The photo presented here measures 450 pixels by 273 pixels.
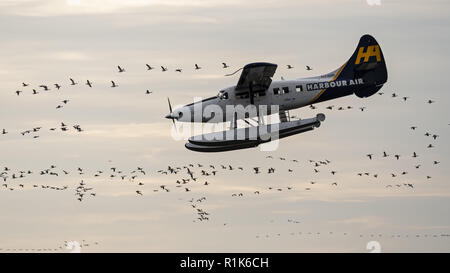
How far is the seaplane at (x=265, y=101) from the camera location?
77.2 m

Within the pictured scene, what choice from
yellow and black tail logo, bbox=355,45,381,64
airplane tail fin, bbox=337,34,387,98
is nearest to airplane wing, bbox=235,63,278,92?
airplane tail fin, bbox=337,34,387,98

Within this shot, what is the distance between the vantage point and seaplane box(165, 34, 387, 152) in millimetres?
77188

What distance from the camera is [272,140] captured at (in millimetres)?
77438

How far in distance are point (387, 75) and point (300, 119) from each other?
347 inches

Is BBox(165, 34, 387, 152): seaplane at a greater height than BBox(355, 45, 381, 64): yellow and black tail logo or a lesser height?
lesser

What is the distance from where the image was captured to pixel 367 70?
3241 inches

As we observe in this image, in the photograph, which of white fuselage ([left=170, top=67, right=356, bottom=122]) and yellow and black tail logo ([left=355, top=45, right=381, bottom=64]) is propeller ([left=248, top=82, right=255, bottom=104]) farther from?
yellow and black tail logo ([left=355, top=45, right=381, bottom=64])

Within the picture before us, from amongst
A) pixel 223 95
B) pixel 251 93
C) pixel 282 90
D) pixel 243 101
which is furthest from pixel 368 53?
pixel 223 95

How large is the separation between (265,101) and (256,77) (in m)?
2.06

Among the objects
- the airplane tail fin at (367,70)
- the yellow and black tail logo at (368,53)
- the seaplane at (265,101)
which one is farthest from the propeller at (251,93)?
the yellow and black tail logo at (368,53)

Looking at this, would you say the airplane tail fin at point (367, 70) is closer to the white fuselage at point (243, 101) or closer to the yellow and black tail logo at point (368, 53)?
the yellow and black tail logo at point (368, 53)
